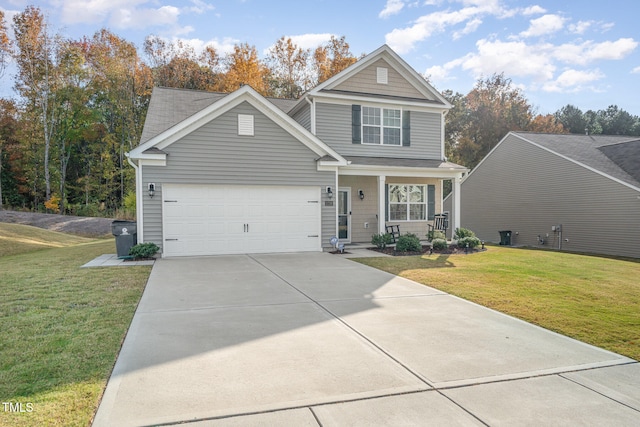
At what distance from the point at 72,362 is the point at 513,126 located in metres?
Answer: 36.7

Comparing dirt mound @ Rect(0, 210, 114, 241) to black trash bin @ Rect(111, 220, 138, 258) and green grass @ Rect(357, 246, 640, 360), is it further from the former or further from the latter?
green grass @ Rect(357, 246, 640, 360)

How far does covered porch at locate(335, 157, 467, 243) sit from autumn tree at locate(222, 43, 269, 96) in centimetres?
1359

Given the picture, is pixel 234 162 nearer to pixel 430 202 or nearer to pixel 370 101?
pixel 370 101

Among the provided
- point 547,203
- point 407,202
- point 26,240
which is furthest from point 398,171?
point 26,240

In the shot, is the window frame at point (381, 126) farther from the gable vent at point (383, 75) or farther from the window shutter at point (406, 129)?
the gable vent at point (383, 75)

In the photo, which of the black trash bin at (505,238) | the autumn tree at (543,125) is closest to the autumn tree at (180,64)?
the black trash bin at (505,238)

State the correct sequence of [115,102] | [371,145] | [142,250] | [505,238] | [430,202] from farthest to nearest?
[115,102] → [505,238] → [430,202] → [371,145] → [142,250]

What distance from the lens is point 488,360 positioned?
3836 millimetres

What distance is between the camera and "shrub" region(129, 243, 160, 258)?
1056 cm

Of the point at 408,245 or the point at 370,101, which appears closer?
the point at 408,245

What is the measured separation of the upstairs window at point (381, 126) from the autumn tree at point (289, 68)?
605 inches

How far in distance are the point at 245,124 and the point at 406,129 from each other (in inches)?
260

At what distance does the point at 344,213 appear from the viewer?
14992mm

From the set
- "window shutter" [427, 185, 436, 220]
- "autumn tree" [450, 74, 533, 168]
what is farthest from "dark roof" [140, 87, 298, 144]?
"autumn tree" [450, 74, 533, 168]
